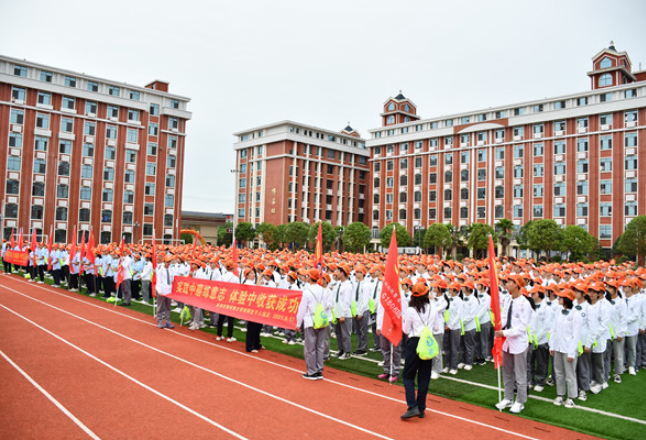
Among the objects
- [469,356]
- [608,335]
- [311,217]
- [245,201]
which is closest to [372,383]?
[469,356]

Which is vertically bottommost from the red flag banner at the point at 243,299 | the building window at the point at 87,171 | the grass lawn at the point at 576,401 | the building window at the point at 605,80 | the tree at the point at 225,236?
the grass lawn at the point at 576,401

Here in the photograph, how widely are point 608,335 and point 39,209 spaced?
55119 mm

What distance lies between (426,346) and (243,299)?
574 cm

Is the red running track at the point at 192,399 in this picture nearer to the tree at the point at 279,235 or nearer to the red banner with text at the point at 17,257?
the red banner with text at the point at 17,257

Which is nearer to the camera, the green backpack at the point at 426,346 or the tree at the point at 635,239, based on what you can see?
the green backpack at the point at 426,346

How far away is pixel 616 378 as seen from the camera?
9.57m

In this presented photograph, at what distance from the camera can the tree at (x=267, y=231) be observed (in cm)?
6419

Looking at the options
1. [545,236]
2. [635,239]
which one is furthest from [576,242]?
[635,239]

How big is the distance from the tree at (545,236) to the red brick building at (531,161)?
26.5 feet

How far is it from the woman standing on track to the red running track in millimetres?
256

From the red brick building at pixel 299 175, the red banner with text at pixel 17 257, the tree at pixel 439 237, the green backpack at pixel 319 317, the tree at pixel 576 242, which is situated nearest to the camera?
the green backpack at pixel 319 317

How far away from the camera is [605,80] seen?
5138 centimetres

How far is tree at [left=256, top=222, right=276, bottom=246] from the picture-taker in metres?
64.2

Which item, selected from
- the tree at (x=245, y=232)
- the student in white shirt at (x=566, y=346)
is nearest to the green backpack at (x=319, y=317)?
the student in white shirt at (x=566, y=346)
